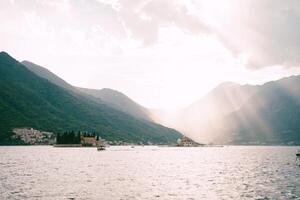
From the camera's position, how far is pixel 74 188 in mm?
92250

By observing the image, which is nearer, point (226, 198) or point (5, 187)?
point (226, 198)

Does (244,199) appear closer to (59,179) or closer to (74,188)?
(74,188)

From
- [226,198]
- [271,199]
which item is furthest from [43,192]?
[271,199]

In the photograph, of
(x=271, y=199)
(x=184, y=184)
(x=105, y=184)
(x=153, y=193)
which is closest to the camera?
(x=271, y=199)

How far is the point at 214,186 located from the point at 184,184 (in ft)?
28.4

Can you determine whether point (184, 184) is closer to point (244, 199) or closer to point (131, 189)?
point (131, 189)

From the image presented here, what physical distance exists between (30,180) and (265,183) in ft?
218

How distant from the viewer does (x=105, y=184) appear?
335ft

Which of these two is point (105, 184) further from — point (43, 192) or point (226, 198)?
point (226, 198)

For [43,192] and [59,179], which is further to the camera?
[59,179]

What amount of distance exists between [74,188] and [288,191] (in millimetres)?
51323

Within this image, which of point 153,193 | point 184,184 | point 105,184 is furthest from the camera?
point 184,184

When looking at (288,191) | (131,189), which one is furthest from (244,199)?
(131,189)

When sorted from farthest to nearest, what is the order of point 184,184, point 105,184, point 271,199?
point 184,184
point 105,184
point 271,199
